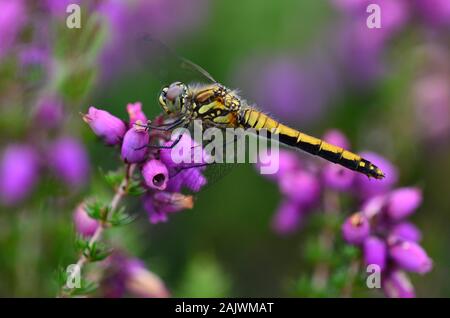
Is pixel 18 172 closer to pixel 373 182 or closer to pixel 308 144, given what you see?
pixel 308 144

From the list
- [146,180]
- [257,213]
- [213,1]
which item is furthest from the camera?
[213,1]

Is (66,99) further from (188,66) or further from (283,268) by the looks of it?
(283,268)

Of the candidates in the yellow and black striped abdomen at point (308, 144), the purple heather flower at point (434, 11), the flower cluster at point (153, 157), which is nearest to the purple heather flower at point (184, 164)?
the flower cluster at point (153, 157)

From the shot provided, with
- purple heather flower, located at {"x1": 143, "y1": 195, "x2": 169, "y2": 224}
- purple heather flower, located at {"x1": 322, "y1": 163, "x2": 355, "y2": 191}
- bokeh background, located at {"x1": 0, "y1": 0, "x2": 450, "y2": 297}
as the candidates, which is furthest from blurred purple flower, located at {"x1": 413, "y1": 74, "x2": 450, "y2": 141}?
purple heather flower, located at {"x1": 143, "y1": 195, "x2": 169, "y2": 224}

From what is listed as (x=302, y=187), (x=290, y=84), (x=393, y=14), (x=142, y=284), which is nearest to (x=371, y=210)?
(x=302, y=187)

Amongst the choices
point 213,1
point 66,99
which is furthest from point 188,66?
point 213,1

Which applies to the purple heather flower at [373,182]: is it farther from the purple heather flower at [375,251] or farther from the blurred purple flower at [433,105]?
the blurred purple flower at [433,105]
